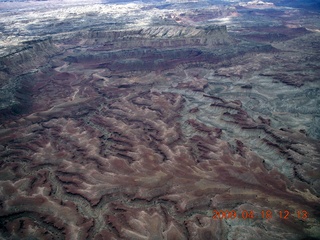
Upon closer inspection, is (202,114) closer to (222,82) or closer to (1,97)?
(222,82)

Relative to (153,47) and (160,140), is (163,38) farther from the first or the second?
(160,140)
